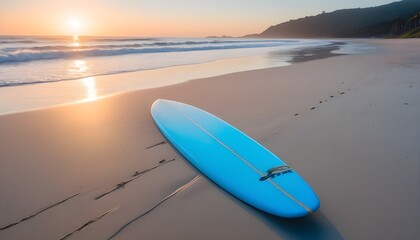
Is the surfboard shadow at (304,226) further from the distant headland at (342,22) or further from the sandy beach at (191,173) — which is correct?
the distant headland at (342,22)

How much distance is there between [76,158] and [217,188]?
1.50 metres

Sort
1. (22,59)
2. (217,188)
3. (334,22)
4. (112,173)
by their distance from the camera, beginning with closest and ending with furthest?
1. (217,188)
2. (112,173)
3. (22,59)
4. (334,22)

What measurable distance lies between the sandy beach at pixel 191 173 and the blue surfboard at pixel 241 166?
9 cm

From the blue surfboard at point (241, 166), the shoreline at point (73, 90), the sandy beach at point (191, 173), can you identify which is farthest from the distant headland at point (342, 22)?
the blue surfboard at point (241, 166)

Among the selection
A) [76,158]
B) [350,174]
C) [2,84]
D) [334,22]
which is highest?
[334,22]

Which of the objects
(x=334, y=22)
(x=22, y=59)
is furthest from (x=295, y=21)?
(x=22, y=59)

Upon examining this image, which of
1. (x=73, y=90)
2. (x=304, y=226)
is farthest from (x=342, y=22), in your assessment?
(x=304, y=226)

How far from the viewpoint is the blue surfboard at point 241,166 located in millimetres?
2045

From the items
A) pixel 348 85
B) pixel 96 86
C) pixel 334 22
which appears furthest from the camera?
pixel 334 22

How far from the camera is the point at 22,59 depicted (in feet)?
Result: 41.8

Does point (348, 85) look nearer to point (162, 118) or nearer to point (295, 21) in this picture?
point (162, 118)

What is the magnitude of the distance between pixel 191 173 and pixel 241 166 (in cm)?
50

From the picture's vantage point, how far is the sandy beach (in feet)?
6.52

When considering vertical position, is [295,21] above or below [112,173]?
above
